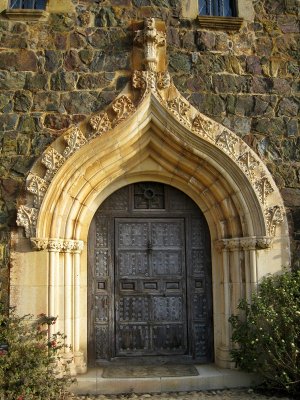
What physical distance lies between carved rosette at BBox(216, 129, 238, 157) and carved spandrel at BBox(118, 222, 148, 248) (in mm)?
1422

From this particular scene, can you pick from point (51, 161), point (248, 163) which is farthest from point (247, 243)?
point (51, 161)

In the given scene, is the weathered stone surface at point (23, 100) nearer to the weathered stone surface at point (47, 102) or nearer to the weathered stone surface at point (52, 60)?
the weathered stone surface at point (47, 102)

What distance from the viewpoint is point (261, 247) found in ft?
18.0

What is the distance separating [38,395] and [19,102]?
3.26 metres

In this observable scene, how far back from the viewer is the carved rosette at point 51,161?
539 cm

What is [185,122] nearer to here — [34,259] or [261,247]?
[261,247]

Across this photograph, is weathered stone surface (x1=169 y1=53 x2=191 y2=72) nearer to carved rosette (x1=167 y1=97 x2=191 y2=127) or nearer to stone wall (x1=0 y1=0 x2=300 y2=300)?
stone wall (x1=0 y1=0 x2=300 y2=300)

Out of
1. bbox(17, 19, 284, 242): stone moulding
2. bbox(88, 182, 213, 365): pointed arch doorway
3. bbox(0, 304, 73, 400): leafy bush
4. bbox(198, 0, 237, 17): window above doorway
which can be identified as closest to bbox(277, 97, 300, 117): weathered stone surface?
bbox(17, 19, 284, 242): stone moulding

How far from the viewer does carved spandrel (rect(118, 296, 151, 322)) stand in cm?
594

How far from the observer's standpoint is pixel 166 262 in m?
6.06

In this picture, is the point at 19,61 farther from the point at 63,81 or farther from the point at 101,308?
the point at 101,308

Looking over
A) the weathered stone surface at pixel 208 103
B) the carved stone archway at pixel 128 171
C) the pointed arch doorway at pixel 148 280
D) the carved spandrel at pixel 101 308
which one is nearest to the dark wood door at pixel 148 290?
the pointed arch doorway at pixel 148 280

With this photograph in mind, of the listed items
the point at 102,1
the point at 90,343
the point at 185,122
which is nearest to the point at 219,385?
the point at 90,343

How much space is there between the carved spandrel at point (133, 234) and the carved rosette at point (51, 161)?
3.93 feet
